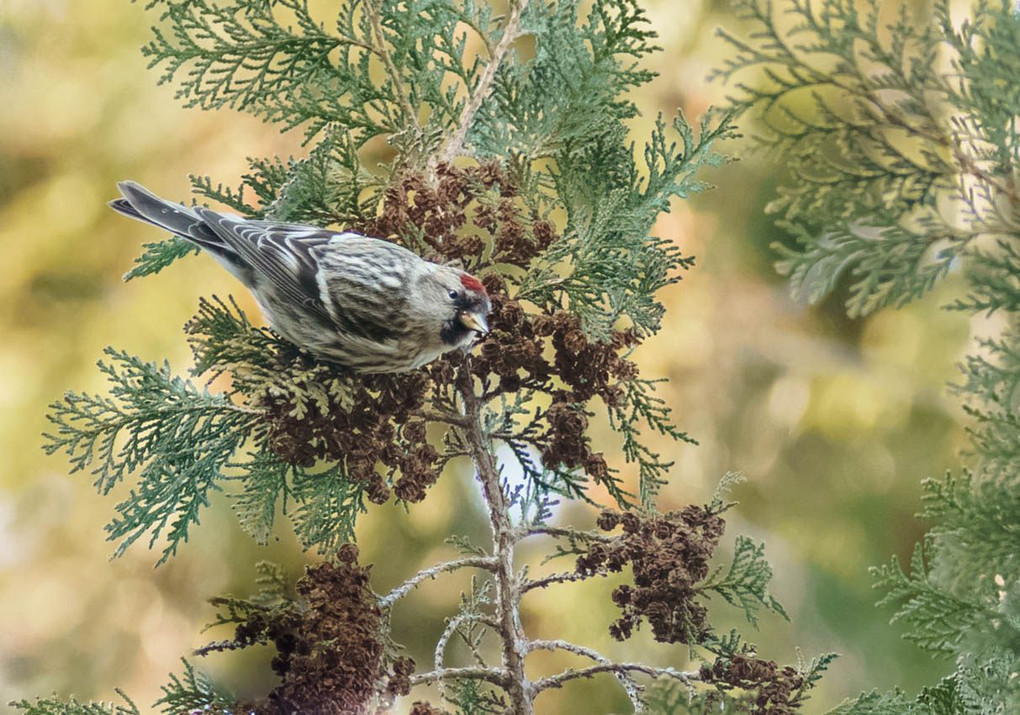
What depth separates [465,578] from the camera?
12.7ft

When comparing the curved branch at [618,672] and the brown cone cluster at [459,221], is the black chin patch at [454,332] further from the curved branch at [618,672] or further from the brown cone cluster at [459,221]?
the curved branch at [618,672]

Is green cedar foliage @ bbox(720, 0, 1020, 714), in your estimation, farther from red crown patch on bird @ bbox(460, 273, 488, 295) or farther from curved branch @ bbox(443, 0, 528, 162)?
curved branch @ bbox(443, 0, 528, 162)

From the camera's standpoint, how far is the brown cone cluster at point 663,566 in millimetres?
1233

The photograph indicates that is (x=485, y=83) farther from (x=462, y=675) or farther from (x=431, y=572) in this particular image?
(x=462, y=675)

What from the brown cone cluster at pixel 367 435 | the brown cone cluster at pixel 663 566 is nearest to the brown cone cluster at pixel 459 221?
the brown cone cluster at pixel 367 435

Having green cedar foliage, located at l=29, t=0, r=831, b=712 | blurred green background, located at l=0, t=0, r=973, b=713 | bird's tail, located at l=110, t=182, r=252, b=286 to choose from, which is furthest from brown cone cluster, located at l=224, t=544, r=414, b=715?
A: blurred green background, located at l=0, t=0, r=973, b=713

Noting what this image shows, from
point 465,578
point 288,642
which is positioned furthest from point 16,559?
point 288,642

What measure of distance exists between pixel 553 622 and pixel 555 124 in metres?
2.47

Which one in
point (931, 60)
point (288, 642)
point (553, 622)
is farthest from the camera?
point (553, 622)

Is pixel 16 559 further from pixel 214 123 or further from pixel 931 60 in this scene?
pixel 931 60

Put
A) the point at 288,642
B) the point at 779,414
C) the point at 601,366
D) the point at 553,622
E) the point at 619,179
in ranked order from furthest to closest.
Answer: the point at 779,414, the point at 553,622, the point at 619,179, the point at 601,366, the point at 288,642

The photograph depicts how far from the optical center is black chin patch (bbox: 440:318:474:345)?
4.35ft

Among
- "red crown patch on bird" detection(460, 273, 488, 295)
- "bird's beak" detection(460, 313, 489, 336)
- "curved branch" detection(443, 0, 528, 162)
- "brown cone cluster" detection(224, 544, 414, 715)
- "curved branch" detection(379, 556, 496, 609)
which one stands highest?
"curved branch" detection(443, 0, 528, 162)

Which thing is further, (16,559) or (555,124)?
(16,559)
